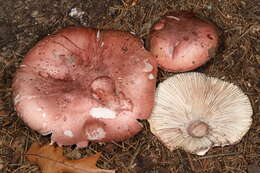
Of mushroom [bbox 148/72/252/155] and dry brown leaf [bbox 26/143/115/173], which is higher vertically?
mushroom [bbox 148/72/252/155]

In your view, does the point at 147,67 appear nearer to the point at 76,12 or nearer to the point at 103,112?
the point at 103,112

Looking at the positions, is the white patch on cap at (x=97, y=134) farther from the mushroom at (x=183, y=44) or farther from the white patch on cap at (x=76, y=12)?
the white patch on cap at (x=76, y=12)

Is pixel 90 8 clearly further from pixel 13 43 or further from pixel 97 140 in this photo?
pixel 97 140

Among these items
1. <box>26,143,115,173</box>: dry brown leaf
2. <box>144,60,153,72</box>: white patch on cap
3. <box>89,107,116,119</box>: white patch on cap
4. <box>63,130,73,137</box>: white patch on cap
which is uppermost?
<box>144,60,153,72</box>: white patch on cap

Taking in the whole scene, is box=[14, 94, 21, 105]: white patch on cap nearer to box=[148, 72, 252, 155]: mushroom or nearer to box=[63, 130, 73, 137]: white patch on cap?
box=[63, 130, 73, 137]: white patch on cap

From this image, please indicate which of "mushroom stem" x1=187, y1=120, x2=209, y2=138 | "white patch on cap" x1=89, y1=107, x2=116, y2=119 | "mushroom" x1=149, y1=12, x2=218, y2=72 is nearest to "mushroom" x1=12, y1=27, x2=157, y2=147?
"white patch on cap" x1=89, y1=107, x2=116, y2=119

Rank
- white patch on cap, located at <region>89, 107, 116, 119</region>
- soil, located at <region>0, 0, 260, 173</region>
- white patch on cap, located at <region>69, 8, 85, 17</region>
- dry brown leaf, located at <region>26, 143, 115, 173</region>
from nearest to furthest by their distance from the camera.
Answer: white patch on cap, located at <region>89, 107, 116, 119</region> → dry brown leaf, located at <region>26, 143, 115, 173</region> → soil, located at <region>0, 0, 260, 173</region> → white patch on cap, located at <region>69, 8, 85, 17</region>

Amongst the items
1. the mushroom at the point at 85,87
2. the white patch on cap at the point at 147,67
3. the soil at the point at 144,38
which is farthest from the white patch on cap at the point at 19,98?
the white patch on cap at the point at 147,67
